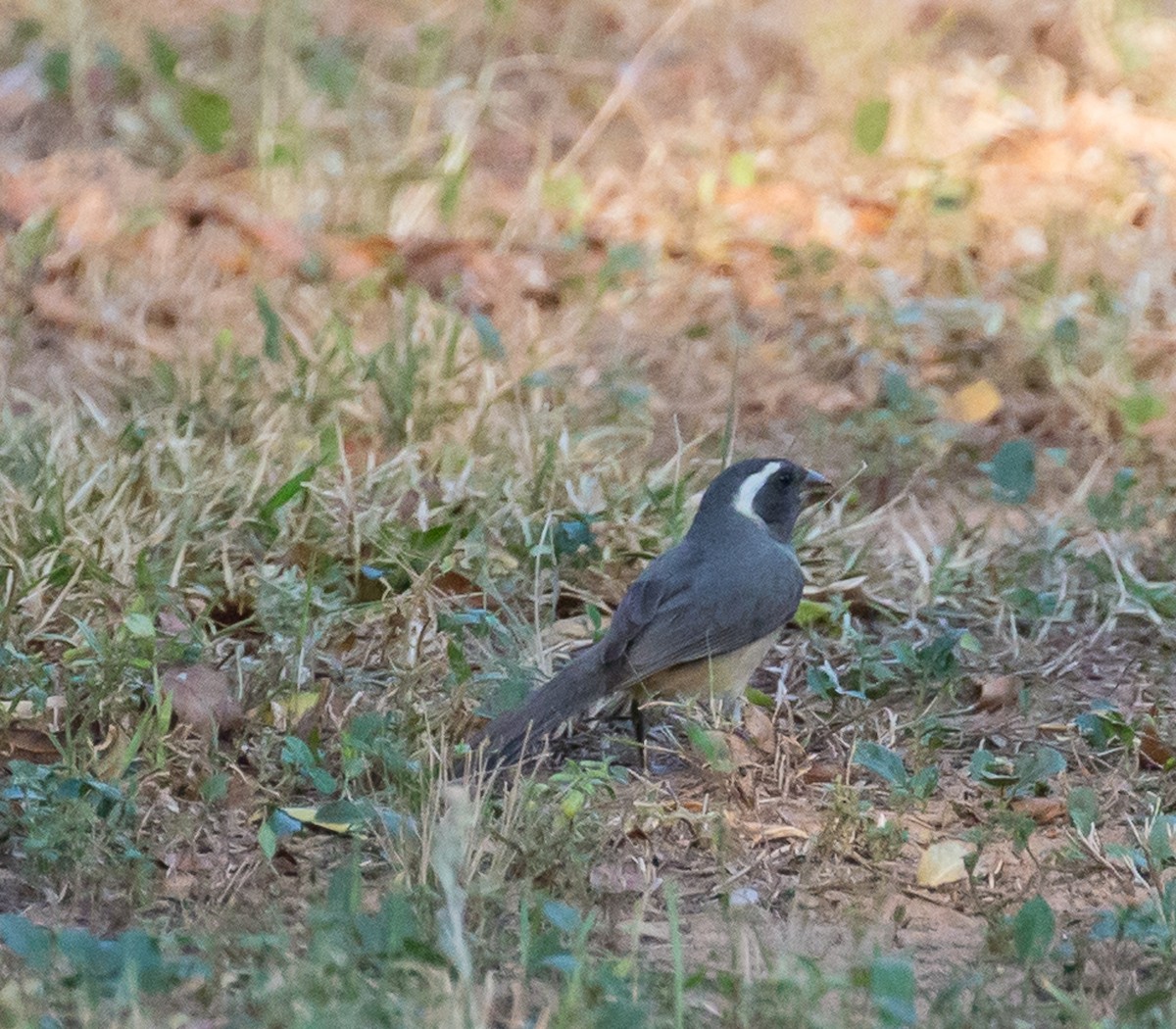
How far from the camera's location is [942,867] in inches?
169

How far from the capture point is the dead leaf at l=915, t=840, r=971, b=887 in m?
4.29

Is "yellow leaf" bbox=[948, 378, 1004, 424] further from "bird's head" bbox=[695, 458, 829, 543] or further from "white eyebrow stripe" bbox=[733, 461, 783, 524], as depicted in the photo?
"white eyebrow stripe" bbox=[733, 461, 783, 524]

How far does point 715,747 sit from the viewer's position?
4.67 meters

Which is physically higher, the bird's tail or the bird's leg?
the bird's tail

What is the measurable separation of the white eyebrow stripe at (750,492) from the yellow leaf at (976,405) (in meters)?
1.73

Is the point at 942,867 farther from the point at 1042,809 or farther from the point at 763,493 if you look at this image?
the point at 763,493

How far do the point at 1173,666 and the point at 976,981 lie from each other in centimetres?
207

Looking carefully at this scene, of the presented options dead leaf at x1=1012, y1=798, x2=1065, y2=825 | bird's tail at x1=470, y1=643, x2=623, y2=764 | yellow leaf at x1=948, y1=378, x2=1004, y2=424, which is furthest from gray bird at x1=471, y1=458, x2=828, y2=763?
yellow leaf at x1=948, y1=378, x2=1004, y2=424

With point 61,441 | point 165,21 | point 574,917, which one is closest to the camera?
point 574,917

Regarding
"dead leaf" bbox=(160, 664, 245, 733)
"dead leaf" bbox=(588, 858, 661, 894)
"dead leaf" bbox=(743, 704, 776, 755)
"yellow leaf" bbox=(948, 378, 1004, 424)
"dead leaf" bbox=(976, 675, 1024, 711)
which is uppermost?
"dead leaf" bbox=(160, 664, 245, 733)

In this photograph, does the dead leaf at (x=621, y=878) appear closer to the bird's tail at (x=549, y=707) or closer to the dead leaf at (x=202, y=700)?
the bird's tail at (x=549, y=707)

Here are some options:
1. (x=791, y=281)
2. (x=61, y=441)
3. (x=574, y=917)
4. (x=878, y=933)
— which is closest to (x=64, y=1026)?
(x=574, y=917)

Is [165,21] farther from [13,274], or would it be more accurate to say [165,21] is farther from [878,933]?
[878,933]

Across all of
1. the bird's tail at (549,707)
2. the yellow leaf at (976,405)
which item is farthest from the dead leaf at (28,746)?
the yellow leaf at (976,405)
